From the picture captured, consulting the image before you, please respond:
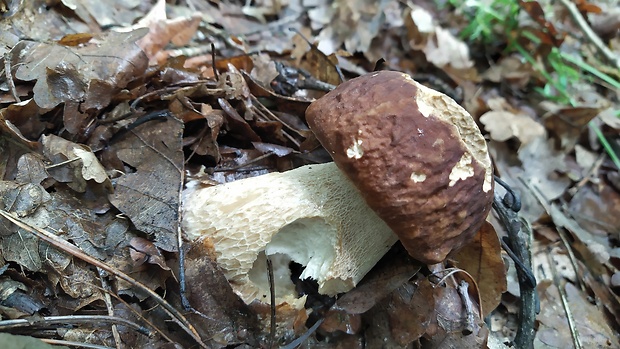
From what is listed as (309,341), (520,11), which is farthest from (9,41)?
(520,11)

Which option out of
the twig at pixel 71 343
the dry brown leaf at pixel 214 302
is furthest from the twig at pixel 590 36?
the twig at pixel 71 343

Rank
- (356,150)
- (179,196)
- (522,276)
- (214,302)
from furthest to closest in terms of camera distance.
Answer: (522,276) → (179,196) → (214,302) → (356,150)

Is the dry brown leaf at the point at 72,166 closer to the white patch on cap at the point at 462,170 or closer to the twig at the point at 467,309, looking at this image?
the white patch on cap at the point at 462,170

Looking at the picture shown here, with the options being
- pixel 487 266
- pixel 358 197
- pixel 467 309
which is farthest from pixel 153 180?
pixel 487 266

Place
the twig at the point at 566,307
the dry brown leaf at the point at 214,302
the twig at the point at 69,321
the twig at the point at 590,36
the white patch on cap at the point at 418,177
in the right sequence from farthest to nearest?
the twig at the point at 590,36
the twig at the point at 566,307
the dry brown leaf at the point at 214,302
the white patch on cap at the point at 418,177
the twig at the point at 69,321

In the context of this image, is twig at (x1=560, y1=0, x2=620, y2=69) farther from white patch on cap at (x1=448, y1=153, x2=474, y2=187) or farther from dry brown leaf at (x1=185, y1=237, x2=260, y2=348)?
dry brown leaf at (x1=185, y1=237, x2=260, y2=348)

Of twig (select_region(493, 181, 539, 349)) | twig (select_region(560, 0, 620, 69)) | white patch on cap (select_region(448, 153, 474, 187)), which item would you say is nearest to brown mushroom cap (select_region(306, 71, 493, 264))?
white patch on cap (select_region(448, 153, 474, 187))

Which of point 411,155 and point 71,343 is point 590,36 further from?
point 71,343
